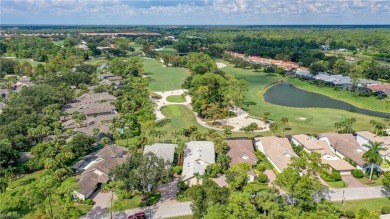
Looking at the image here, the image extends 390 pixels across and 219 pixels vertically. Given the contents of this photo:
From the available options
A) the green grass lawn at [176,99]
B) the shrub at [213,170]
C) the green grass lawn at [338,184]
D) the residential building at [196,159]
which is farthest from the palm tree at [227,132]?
the green grass lawn at [176,99]

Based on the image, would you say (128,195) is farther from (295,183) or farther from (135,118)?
(135,118)

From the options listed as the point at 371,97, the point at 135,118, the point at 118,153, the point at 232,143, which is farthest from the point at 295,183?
the point at 371,97

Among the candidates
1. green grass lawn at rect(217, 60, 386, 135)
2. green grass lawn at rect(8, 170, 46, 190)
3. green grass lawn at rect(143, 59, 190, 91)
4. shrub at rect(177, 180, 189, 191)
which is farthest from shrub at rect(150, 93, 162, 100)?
shrub at rect(177, 180, 189, 191)

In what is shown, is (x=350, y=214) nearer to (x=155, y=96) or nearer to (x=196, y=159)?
(x=196, y=159)

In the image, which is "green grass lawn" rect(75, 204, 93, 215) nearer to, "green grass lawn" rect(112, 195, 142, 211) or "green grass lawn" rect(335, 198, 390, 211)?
"green grass lawn" rect(112, 195, 142, 211)

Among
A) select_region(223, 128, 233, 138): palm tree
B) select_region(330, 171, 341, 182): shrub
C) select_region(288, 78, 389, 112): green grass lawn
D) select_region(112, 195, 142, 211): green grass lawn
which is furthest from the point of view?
select_region(288, 78, 389, 112): green grass lawn

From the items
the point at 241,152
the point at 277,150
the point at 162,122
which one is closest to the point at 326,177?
the point at 277,150
